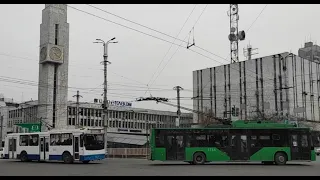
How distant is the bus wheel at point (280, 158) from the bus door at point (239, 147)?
183 cm

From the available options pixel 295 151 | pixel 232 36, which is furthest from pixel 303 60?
pixel 295 151

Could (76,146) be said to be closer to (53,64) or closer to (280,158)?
(280,158)

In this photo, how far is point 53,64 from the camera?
90.6 m

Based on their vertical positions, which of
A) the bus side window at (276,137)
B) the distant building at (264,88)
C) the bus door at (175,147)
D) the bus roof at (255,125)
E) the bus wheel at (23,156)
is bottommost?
the bus wheel at (23,156)

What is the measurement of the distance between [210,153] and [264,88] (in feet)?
164

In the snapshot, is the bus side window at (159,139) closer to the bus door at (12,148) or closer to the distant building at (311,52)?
the bus door at (12,148)

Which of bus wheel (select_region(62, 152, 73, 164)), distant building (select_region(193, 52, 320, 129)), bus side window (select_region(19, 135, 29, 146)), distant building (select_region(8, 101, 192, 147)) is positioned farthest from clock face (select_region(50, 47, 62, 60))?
bus wheel (select_region(62, 152, 73, 164))

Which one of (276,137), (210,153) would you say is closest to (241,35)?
(276,137)

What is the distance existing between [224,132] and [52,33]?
70.4 metres

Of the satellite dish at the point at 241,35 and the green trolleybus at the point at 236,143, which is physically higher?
the satellite dish at the point at 241,35

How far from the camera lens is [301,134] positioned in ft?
86.8

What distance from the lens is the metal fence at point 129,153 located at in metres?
40.6

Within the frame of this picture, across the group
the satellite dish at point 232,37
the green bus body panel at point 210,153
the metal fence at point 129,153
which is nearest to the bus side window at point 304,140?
the green bus body panel at point 210,153

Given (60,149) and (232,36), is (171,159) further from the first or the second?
(232,36)
